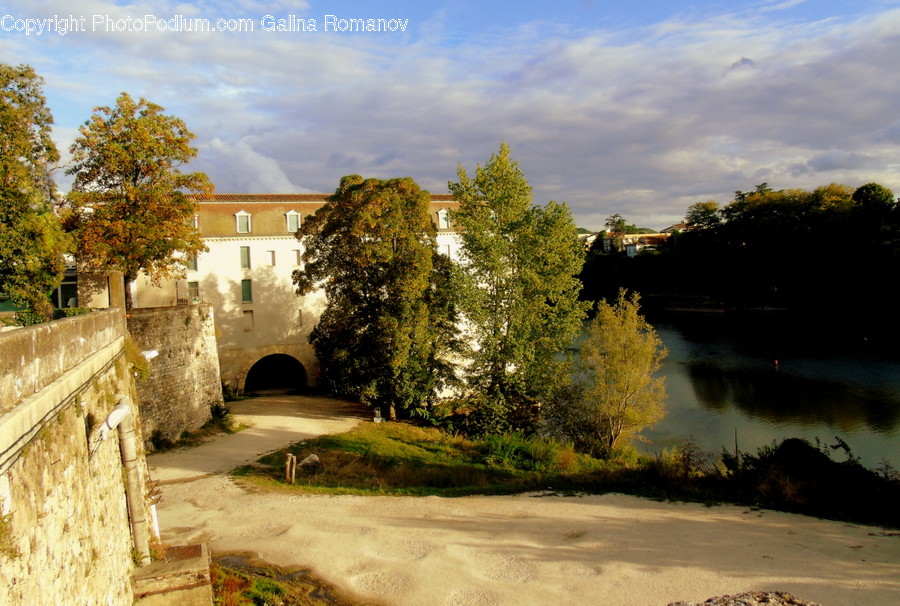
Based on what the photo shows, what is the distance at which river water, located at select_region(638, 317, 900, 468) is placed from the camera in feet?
86.8

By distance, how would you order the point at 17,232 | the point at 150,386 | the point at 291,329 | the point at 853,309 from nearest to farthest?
the point at 17,232 < the point at 150,386 < the point at 291,329 < the point at 853,309

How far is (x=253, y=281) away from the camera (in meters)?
32.9

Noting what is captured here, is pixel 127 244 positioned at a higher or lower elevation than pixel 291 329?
higher

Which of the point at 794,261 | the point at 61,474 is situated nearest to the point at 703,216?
the point at 794,261

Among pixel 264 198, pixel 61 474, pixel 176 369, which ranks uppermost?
pixel 264 198

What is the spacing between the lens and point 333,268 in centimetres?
2516

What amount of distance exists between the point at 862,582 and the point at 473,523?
24.8 feet

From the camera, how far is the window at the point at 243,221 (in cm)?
3288

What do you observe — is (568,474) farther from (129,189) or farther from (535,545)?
(129,189)

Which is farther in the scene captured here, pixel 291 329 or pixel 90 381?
pixel 291 329

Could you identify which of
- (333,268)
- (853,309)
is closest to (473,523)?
(333,268)

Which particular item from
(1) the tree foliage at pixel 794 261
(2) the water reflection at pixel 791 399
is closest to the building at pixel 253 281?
(2) the water reflection at pixel 791 399

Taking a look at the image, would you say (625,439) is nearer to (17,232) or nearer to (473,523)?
(473,523)

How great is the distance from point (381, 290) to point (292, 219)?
1153cm
